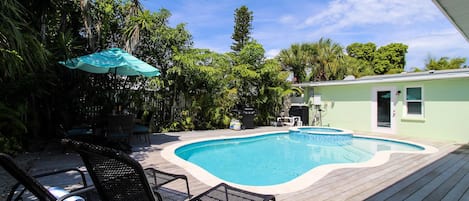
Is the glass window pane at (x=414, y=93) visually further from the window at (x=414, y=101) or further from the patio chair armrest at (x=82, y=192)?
the patio chair armrest at (x=82, y=192)

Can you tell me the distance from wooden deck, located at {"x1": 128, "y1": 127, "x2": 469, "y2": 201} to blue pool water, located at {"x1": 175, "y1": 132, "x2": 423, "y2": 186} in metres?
1.20

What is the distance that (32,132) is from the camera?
7180 mm

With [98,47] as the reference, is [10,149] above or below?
below

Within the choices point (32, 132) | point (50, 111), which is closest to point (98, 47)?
point (50, 111)

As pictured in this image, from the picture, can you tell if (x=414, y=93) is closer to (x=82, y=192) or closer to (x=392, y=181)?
(x=392, y=181)

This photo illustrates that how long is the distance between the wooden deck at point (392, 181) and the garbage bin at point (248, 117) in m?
5.76

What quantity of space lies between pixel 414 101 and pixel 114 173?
1172 cm

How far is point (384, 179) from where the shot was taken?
4.61 meters

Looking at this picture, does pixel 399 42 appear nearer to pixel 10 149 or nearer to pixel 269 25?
pixel 269 25

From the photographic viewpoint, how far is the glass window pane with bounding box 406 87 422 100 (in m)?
10.5

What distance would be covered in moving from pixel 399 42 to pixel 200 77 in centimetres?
3061

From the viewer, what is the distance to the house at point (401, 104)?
375 inches

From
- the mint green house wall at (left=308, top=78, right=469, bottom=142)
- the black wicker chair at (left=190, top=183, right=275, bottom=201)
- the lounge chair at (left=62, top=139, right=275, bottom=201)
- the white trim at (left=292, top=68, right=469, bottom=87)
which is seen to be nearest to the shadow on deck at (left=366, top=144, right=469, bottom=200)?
the black wicker chair at (left=190, top=183, right=275, bottom=201)

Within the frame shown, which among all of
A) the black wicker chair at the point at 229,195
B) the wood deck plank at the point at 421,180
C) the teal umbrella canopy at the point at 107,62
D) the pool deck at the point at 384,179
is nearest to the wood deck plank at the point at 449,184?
the pool deck at the point at 384,179
